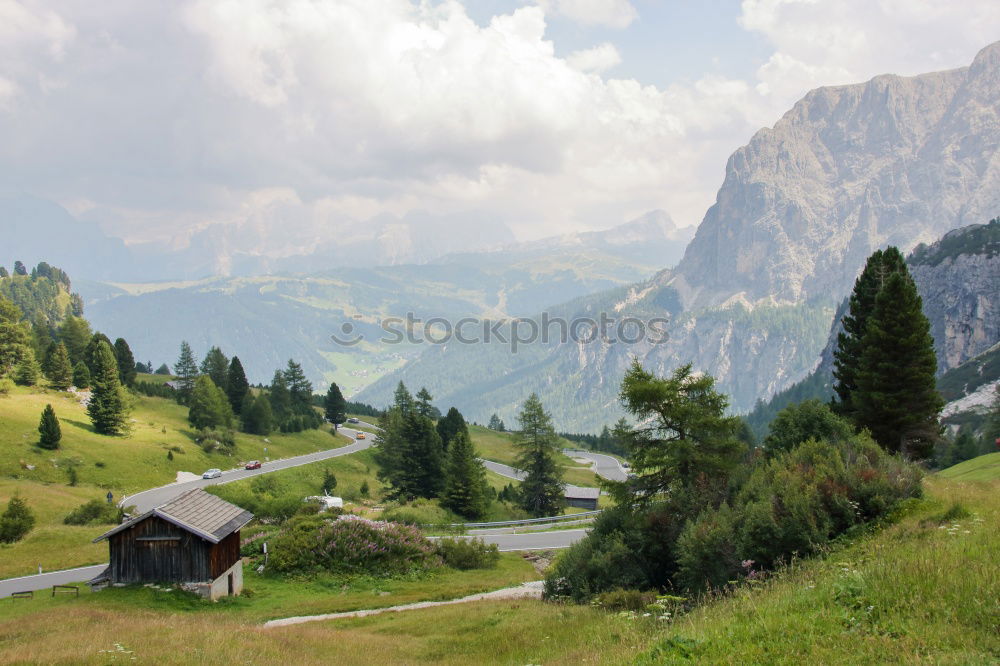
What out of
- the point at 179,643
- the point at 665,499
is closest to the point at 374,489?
the point at 665,499

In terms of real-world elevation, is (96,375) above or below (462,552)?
above

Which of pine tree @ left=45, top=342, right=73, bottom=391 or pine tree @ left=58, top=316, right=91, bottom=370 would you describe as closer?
pine tree @ left=45, top=342, right=73, bottom=391

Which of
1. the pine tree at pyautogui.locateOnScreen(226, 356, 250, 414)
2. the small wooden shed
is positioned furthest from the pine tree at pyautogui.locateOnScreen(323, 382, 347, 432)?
the small wooden shed

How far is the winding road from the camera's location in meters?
33.9

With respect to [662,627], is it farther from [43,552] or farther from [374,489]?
[374,489]

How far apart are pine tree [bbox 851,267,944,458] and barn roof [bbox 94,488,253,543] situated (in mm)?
36059

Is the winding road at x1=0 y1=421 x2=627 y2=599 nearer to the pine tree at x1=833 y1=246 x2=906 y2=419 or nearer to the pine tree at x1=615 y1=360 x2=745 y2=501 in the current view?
the pine tree at x1=615 y1=360 x2=745 y2=501

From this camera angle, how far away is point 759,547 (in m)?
16.9

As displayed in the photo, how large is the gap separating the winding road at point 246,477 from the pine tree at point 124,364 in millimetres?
36685

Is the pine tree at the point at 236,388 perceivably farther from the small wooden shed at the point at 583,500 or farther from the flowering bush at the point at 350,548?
the flowering bush at the point at 350,548

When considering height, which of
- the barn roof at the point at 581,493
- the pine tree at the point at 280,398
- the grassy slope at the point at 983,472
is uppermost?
the pine tree at the point at 280,398

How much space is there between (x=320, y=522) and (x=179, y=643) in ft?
85.2

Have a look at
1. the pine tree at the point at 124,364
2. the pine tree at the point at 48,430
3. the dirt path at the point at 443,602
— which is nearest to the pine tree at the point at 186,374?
the pine tree at the point at 124,364

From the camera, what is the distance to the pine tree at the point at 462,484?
6278 centimetres
